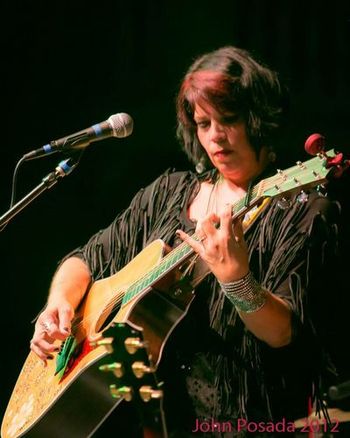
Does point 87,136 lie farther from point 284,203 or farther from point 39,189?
point 284,203

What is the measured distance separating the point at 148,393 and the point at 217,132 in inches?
30.6

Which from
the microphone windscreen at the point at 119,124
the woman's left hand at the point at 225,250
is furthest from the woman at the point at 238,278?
the microphone windscreen at the point at 119,124

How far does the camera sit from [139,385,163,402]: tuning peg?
4.51 ft

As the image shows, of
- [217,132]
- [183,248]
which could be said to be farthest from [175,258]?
[217,132]

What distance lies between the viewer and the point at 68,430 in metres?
1.90

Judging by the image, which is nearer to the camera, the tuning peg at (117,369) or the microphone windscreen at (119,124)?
the tuning peg at (117,369)

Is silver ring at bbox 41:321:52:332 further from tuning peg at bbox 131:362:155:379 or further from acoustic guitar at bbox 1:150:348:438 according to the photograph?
tuning peg at bbox 131:362:155:379

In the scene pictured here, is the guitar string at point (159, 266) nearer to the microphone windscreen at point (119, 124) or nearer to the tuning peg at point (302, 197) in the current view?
the tuning peg at point (302, 197)

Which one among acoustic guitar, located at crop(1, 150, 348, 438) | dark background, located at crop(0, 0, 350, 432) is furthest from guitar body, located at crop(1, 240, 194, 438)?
dark background, located at crop(0, 0, 350, 432)

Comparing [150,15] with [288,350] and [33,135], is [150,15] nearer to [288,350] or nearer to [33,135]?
[33,135]

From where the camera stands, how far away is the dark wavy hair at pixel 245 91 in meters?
1.85

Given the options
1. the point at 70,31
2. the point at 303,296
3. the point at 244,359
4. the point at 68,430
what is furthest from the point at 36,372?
the point at 70,31

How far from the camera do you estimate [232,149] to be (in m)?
1.84

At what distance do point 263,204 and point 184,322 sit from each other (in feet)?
1.28
